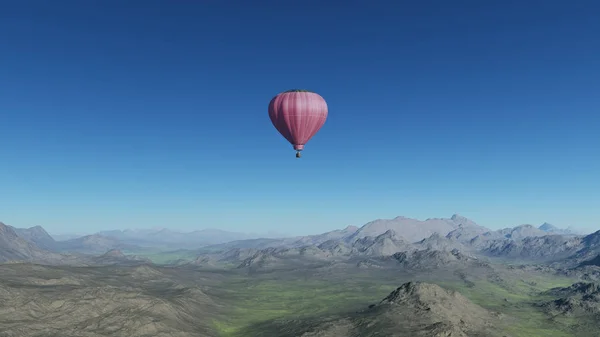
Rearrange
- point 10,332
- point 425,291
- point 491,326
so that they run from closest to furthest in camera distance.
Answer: point 10,332 < point 491,326 < point 425,291

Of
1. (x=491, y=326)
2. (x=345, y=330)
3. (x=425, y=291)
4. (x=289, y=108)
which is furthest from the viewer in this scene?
(x=425, y=291)

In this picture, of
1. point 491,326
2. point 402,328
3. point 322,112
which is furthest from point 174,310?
point 491,326

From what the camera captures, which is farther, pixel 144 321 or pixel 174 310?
pixel 174 310

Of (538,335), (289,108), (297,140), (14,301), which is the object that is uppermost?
(289,108)

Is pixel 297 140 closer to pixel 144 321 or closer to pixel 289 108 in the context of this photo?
pixel 289 108

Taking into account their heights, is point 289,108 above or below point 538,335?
above
